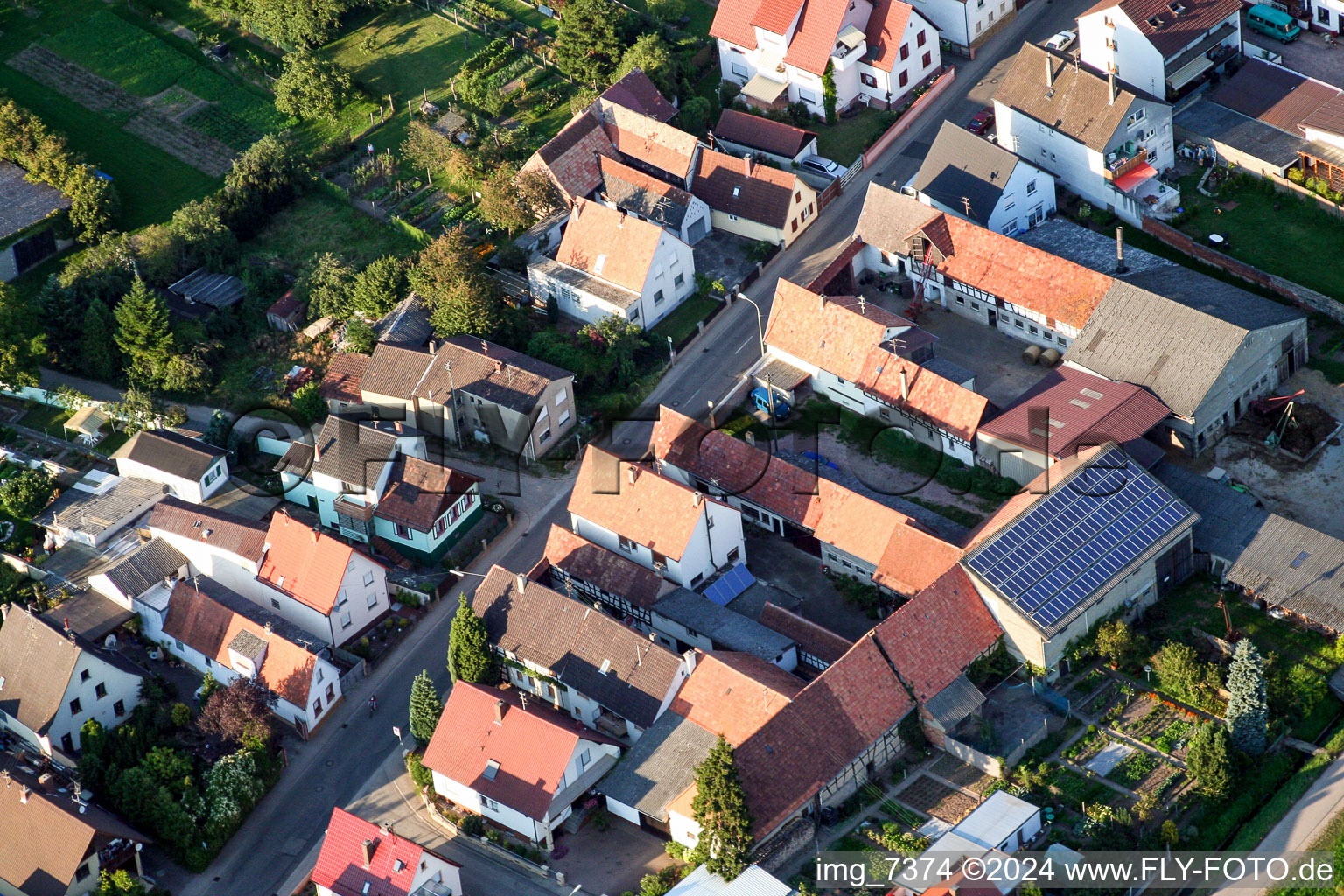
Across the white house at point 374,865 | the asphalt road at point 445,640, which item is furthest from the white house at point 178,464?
the white house at point 374,865

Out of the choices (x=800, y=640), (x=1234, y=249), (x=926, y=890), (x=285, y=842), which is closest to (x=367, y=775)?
(x=285, y=842)

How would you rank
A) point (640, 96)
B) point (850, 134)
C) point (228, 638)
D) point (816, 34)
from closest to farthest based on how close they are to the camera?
point (228, 638), point (850, 134), point (816, 34), point (640, 96)

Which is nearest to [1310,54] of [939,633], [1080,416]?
[1080,416]

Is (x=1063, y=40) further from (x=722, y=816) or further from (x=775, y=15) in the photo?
(x=722, y=816)

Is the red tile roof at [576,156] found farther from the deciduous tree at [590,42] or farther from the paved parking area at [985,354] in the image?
the paved parking area at [985,354]

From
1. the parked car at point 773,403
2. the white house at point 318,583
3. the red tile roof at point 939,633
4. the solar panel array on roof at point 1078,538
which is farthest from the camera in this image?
the parked car at point 773,403

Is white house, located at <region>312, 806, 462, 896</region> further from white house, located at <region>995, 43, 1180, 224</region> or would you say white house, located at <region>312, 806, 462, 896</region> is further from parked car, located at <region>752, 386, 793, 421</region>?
white house, located at <region>995, 43, 1180, 224</region>
